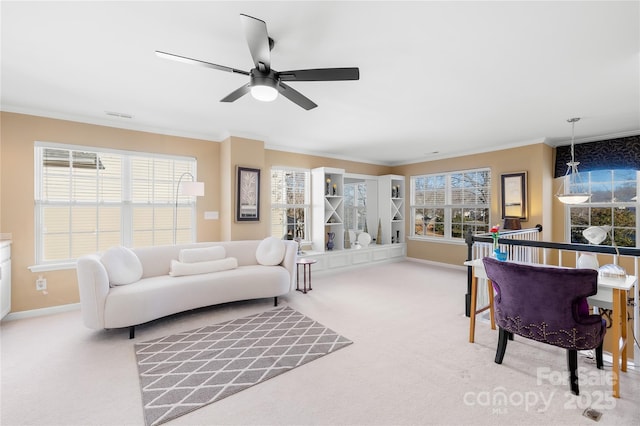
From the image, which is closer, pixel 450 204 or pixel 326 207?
pixel 326 207

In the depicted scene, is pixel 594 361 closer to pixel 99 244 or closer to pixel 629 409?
pixel 629 409

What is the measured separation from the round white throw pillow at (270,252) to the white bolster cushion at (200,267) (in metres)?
0.42

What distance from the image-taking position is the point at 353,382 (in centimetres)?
212


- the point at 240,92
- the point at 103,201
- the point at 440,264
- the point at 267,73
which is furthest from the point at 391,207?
the point at 103,201

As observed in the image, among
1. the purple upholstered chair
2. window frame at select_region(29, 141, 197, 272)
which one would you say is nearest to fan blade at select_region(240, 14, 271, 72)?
the purple upholstered chair

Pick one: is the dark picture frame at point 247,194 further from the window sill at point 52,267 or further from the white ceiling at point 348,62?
the window sill at point 52,267

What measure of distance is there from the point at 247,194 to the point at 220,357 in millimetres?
2680

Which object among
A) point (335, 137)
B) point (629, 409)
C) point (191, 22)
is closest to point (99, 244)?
point (191, 22)

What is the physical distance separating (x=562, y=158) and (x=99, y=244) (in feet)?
24.5

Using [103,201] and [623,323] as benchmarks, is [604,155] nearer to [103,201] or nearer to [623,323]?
[623,323]

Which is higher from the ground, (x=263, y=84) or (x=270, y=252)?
(x=263, y=84)

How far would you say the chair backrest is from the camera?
1907 mm

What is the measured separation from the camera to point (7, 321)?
3.26m

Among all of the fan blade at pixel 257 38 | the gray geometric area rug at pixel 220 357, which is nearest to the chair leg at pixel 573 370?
the gray geometric area rug at pixel 220 357
